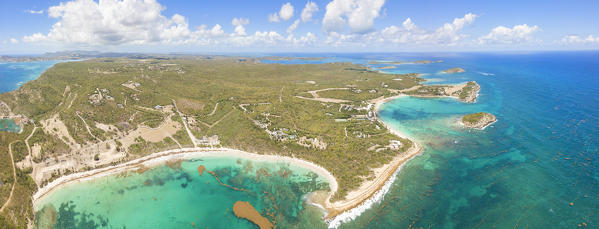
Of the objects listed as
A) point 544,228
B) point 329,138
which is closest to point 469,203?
point 544,228

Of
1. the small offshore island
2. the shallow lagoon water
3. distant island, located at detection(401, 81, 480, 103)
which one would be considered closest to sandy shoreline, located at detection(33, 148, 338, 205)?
the small offshore island

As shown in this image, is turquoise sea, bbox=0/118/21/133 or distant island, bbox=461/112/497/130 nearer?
turquoise sea, bbox=0/118/21/133

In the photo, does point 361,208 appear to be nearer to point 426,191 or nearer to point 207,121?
point 426,191

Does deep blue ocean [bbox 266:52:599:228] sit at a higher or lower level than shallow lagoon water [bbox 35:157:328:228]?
higher

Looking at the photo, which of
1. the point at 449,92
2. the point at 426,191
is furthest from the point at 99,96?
the point at 449,92

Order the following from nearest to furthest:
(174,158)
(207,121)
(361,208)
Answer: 1. (361,208)
2. (174,158)
3. (207,121)

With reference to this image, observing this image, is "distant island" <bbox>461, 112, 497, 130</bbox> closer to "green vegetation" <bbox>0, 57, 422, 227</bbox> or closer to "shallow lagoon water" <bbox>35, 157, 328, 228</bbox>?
"green vegetation" <bbox>0, 57, 422, 227</bbox>

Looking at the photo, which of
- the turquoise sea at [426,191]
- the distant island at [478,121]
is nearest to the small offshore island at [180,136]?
the turquoise sea at [426,191]

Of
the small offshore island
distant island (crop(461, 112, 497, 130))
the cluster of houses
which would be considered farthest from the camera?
the cluster of houses

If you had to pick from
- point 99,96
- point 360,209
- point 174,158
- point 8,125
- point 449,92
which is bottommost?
point 360,209

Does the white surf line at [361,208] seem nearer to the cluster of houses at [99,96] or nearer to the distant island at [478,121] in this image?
the distant island at [478,121]

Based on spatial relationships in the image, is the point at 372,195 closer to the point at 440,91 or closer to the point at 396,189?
the point at 396,189

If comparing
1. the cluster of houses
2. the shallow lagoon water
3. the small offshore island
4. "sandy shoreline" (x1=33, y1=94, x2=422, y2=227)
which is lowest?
the shallow lagoon water
